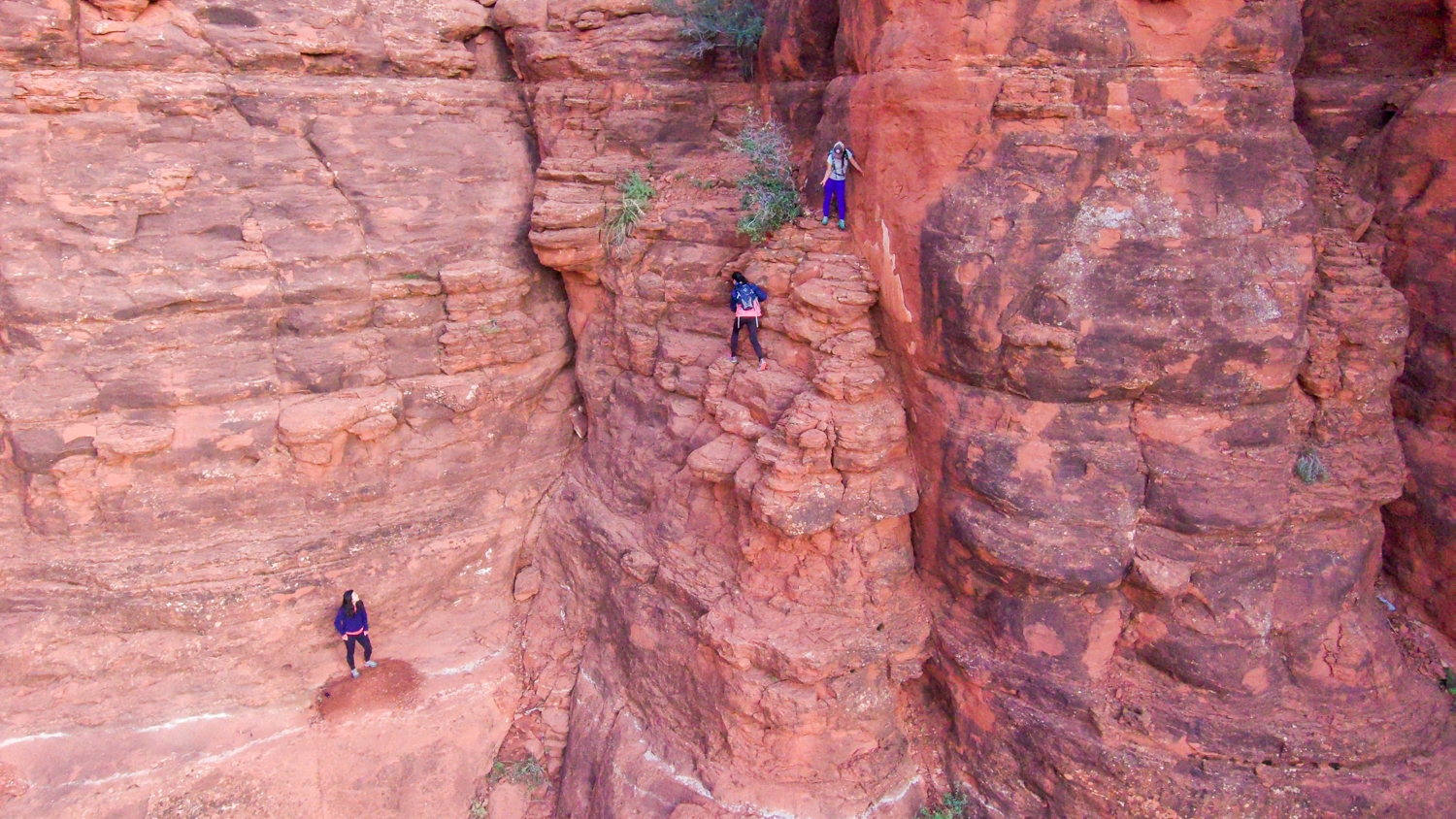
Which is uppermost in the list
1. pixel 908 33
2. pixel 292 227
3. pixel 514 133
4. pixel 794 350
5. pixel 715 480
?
pixel 908 33

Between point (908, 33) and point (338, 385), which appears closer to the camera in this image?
point (908, 33)

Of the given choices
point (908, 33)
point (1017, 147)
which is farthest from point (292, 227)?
point (1017, 147)

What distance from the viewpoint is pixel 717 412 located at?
728cm

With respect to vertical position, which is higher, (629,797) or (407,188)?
(407,188)

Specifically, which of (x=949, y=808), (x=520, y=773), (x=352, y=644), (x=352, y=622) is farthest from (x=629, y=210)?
(x=949, y=808)

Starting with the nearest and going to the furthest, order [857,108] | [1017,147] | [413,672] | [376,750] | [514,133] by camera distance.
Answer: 1. [1017,147]
2. [857,108]
3. [376,750]
4. [413,672]
5. [514,133]

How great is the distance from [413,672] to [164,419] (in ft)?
11.0

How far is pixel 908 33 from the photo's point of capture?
6066mm

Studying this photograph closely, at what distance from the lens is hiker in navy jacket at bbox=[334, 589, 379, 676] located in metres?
7.96

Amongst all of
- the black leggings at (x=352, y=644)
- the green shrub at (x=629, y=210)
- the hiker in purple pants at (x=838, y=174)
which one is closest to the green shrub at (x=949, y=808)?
the hiker in purple pants at (x=838, y=174)

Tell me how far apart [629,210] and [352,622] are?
4.85 meters

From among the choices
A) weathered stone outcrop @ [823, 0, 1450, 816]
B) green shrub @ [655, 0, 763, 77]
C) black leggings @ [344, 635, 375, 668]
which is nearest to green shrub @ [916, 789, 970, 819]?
weathered stone outcrop @ [823, 0, 1450, 816]

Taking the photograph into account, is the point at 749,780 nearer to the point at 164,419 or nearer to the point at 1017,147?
the point at 1017,147

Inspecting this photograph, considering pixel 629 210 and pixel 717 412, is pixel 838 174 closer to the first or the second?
pixel 717 412
